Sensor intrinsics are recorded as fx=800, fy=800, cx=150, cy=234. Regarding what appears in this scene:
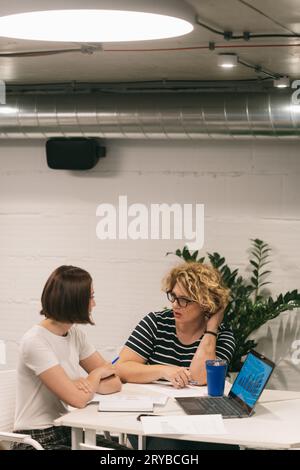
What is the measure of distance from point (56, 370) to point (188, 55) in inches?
79.9

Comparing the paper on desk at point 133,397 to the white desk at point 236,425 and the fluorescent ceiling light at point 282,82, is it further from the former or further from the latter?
the fluorescent ceiling light at point 282,82

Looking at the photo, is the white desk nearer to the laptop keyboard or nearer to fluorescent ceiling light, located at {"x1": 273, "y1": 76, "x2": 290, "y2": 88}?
the laptop keyboard

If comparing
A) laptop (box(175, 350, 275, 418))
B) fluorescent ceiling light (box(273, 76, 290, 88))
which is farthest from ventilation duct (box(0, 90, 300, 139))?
laptop (box(175, 350, 275, 418))

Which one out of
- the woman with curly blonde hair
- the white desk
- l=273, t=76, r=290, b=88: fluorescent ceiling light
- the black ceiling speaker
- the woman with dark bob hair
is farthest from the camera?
the black ceiling speaker

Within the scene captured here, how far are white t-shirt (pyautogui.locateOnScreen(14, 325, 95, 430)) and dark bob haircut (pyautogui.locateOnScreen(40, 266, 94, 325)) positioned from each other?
0.30ft

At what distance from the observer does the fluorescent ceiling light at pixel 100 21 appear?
220cm

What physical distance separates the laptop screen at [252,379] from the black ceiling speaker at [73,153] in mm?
2950

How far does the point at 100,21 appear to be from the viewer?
2.38 meters

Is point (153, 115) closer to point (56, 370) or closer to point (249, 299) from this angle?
point (249, 299)

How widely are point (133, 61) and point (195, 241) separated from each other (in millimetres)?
1694

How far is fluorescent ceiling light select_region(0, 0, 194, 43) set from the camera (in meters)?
2.20

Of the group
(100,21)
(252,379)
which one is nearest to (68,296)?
(252,379)

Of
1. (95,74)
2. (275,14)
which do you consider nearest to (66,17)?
(275,14)

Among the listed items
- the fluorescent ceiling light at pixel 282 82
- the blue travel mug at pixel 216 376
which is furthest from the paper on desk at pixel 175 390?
the fluorescent ceiling light at pixel 282 82
